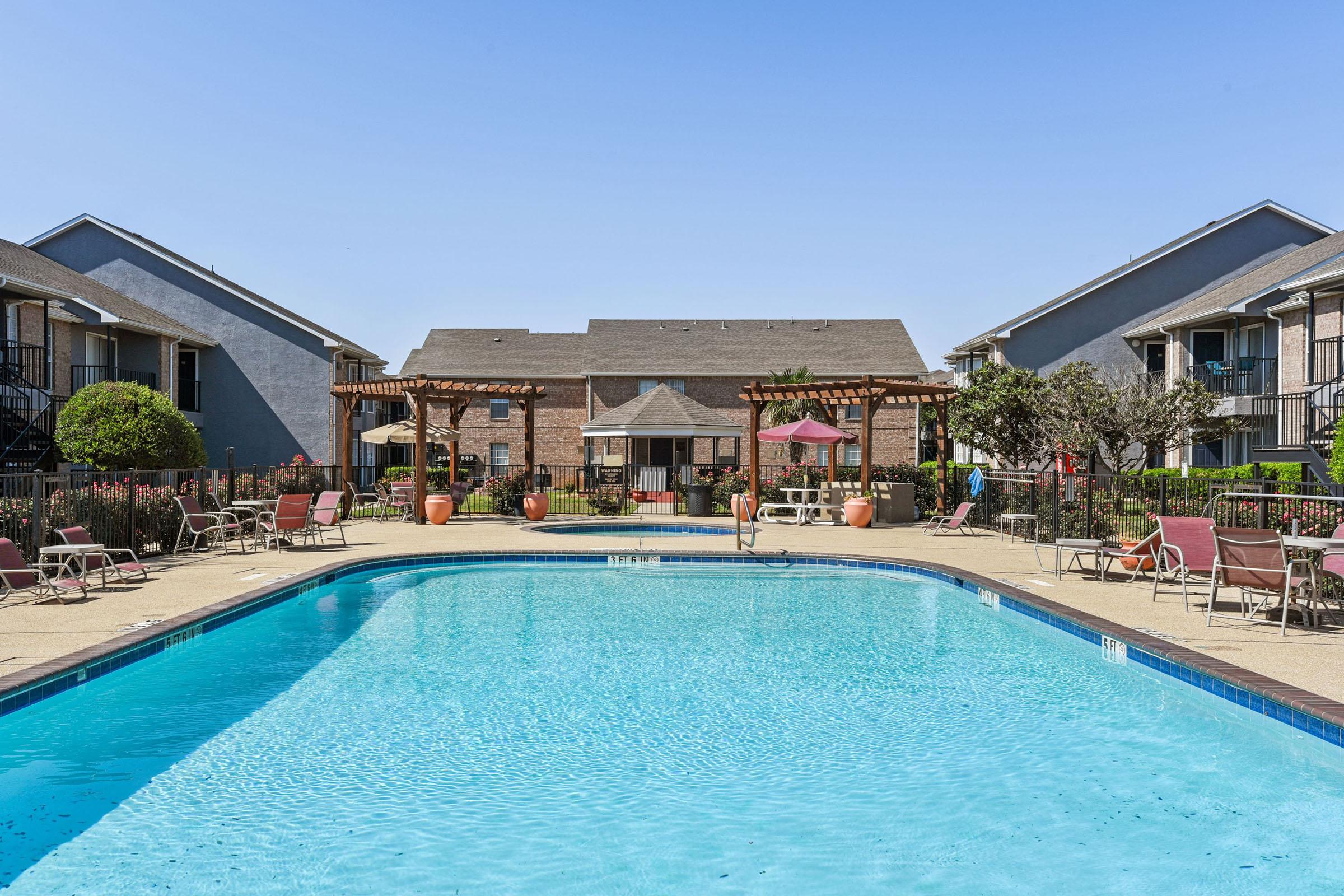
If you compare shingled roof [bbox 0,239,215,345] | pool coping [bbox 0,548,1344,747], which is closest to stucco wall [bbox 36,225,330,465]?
shingled roof [bbox 0,239,215,345]

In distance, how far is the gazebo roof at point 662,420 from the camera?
30.2 m

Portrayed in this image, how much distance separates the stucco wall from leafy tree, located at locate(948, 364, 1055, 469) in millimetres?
20245

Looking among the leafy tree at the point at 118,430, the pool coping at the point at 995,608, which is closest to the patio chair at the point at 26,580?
the pool coping at the point at 995,608

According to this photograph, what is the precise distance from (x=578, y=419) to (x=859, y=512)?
22.7m

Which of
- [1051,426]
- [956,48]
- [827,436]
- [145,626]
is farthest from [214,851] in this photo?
[1051,426]

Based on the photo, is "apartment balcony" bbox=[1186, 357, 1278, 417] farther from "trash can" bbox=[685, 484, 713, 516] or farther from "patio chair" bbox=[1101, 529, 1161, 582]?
"patio chair" bbox=[1101, 529, 1161, 582]

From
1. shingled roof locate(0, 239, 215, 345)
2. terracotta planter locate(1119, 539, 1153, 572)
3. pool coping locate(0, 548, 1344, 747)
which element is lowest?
pool coping locate(0, 548, 1344, 747)

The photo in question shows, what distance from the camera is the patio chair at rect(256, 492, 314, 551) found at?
1441cm

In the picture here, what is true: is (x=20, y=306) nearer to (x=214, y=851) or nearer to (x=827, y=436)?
(x=827, y=436)

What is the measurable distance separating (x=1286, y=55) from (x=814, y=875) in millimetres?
15746

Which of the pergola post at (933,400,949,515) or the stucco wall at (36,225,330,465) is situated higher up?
the stucco wall at (36,225,330,465)

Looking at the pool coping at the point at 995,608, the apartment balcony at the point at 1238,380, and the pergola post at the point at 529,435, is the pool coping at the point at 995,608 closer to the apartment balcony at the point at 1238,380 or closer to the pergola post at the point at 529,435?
the pergola post at the point at 529,435

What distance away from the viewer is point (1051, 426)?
2206cm

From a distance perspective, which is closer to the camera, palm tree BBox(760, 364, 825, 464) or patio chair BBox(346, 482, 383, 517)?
patio chair BBox(346, 482, 383, 517)
